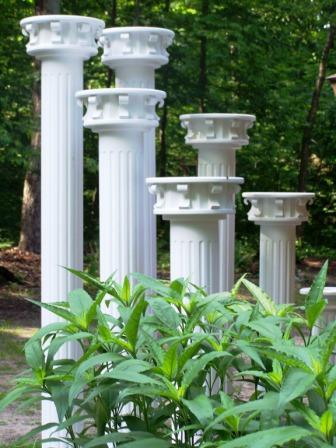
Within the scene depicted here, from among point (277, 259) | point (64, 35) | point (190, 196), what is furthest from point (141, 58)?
point (277, 259)

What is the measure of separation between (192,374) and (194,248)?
7.06 ft

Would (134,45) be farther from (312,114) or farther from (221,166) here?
(312,114)

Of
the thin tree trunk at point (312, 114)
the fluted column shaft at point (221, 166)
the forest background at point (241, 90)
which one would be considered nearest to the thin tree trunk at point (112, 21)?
the forest background at point (241, 90)

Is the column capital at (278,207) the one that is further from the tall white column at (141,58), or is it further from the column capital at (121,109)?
the column capital at (121,109)

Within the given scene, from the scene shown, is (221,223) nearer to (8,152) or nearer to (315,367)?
(315,367)

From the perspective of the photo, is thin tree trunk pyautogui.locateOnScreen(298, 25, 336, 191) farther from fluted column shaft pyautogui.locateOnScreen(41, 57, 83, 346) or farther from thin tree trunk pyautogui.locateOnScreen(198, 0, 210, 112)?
fluted column shaft pyautogui.locateOnScreen(41, 57, 83, 346)

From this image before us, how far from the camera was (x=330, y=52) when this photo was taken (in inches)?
776

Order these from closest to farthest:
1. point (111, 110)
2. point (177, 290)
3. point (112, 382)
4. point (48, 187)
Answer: point (112, 382) → point (177, 290) → point (111, 110) → point (48, 187)

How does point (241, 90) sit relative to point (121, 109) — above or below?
above

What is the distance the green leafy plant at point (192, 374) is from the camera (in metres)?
2.28

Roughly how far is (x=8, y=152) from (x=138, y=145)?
8572 mm

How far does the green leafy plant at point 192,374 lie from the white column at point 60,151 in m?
1.96

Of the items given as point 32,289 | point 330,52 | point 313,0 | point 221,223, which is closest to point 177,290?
point 221,223

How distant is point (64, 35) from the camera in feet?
16.4
